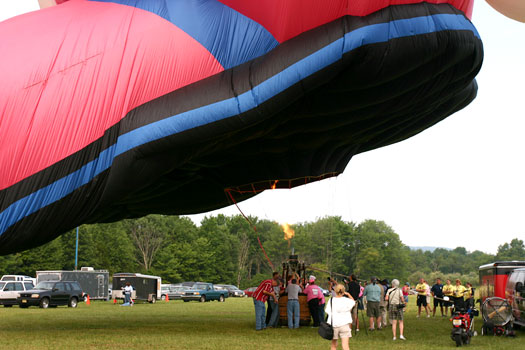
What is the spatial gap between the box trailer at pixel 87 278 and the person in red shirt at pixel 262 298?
23.2 m

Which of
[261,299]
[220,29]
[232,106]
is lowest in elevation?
[261,299]

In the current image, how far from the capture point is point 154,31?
15148 mm

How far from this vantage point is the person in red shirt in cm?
1750

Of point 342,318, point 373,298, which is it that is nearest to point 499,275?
point 373,298

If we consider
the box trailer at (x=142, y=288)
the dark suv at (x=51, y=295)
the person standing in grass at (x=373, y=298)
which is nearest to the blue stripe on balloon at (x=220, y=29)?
the person standing in grass at (x=373, y=298)

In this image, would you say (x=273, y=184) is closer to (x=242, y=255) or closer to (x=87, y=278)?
(x=87, y=278)

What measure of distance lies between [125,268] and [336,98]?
219 ft

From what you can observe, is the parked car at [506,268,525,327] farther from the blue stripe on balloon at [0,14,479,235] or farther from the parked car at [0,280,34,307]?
the parked car at [0,280,34,307]

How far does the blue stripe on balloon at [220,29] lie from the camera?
14.5 m

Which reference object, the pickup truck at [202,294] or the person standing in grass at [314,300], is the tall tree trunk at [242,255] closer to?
the pickup truck at [202,294]

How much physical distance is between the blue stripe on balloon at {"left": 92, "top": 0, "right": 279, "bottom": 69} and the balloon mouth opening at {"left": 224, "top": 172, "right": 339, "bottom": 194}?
5535mm

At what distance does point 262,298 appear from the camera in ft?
57.5

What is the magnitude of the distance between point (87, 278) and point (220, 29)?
2816 cm

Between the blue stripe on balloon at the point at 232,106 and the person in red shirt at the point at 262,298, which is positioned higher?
the blue stripe on balloon at the point at 232,106
